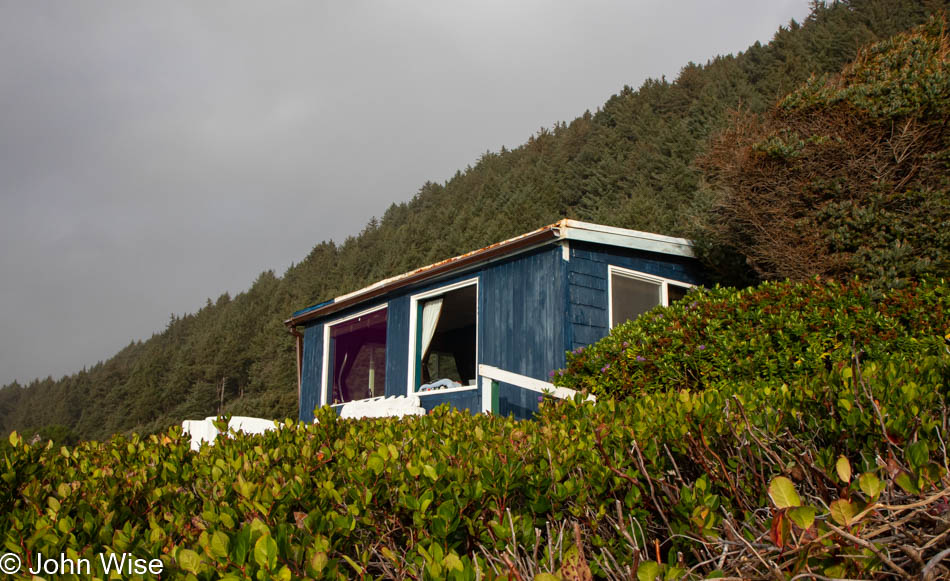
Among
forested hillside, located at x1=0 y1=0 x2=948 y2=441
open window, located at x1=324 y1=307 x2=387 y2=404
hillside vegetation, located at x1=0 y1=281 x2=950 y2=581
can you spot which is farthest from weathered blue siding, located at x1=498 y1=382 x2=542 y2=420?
forested hillside, located at x1=0 y1=0 x2=948 y2=441

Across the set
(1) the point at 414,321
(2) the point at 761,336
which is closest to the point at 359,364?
(1) the point at 414,321

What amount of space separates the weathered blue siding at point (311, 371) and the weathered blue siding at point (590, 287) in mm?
7064

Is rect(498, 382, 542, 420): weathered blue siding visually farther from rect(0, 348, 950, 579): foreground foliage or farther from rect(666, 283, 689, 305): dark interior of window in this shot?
rect(0, 348, 950, 579): foreground foliage

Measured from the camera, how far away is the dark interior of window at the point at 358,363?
50.4 feet

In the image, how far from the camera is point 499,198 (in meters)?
45.3

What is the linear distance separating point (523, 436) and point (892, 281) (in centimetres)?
760

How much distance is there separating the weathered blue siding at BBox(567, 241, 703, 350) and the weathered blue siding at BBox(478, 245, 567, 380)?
0.64ft

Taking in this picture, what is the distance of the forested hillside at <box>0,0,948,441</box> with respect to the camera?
33469 millimetres

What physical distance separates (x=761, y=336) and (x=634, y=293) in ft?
11.6

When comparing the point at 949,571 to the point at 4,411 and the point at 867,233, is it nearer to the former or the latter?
the point at 867,233

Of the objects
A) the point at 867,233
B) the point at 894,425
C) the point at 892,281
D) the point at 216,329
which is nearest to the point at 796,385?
the point at 894,425

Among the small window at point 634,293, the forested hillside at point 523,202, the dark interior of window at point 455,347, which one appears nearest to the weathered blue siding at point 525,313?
the small window at point 634,293

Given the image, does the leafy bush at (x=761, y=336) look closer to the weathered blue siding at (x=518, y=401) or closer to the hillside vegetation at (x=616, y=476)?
the hillside vegetation at (x=616, y=476)

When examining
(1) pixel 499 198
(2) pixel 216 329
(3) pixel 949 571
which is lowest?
(3) pixel 949 571
